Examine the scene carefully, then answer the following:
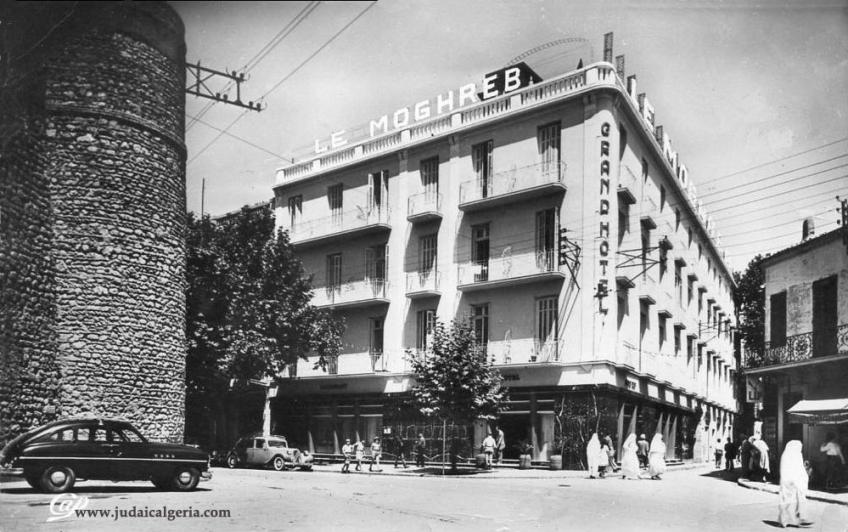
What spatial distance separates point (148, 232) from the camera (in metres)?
9.20

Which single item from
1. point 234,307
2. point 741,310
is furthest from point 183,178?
Result: point 741,310

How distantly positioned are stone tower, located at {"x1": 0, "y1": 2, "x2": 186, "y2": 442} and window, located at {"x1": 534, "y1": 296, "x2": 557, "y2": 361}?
1928 cm

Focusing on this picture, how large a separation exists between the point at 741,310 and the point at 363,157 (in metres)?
31.6

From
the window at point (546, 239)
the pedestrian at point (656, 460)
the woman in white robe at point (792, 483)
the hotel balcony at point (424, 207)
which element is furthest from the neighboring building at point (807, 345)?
the hotel balcony at point (424, 207)

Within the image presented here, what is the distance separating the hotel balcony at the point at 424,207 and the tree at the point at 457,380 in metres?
5.73

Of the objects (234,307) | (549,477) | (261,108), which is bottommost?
(549,477)

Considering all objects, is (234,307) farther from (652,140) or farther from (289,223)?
(652,140)

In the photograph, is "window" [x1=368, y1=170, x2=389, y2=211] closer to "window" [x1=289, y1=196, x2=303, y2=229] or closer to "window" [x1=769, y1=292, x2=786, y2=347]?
"window" [x1=289, y1=196, x2=303, y2=229]

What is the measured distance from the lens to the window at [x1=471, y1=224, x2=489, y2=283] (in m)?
29.1

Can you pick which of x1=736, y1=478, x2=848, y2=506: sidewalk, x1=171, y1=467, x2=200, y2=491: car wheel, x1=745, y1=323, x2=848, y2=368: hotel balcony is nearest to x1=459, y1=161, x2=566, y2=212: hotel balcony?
x1=745, y1=323, x2=848, y2=368: hotel balcony

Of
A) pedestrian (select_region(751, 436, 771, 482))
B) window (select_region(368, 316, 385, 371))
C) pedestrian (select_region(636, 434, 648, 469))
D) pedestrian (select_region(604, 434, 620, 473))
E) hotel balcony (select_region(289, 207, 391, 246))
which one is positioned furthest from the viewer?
window (select_region(368, 316, 385, 371))

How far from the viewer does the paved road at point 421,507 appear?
338 inches

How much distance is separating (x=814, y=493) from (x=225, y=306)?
13.8 metres

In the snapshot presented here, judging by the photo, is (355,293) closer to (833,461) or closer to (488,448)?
(488,448)
